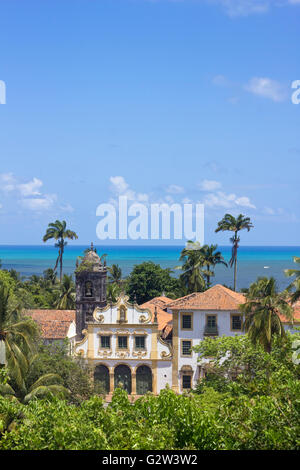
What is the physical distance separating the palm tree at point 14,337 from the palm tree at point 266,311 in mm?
15330

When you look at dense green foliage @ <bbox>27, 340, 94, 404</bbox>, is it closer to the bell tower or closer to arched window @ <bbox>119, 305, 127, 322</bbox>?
arched window @ <bbox>119, 305, 127, 322</bbox>

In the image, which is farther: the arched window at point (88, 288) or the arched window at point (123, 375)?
the arched window at point (88, 288)

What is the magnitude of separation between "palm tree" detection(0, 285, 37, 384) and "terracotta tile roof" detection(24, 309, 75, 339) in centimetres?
2041

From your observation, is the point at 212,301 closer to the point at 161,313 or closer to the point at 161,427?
the point at 161,313

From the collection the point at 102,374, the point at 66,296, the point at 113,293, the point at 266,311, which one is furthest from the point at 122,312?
the point at 113,293

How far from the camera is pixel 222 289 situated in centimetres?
5462

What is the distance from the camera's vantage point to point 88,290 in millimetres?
56406

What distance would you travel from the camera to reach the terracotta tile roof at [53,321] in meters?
55.8

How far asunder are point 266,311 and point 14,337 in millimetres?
17116

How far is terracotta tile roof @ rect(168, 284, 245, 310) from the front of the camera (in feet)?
173

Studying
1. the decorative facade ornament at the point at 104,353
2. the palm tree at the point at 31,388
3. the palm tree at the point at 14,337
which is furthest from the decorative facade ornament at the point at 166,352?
the palm tree at the point at 14,337

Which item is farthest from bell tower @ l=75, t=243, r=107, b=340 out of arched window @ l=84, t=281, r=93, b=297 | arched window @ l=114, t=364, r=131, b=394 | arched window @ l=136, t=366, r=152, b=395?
arched window @ l=136, t=366, r=152, b=395

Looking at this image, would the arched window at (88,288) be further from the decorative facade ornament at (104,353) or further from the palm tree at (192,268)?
the palm tree at (192,268)
